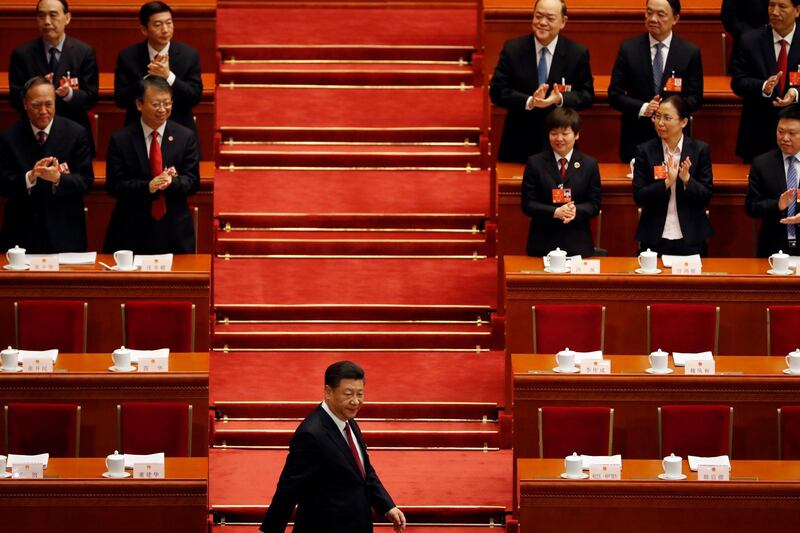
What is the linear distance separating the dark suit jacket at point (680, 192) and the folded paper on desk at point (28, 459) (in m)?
1.92

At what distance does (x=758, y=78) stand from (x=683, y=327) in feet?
3.67

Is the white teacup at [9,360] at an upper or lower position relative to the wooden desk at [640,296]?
lower

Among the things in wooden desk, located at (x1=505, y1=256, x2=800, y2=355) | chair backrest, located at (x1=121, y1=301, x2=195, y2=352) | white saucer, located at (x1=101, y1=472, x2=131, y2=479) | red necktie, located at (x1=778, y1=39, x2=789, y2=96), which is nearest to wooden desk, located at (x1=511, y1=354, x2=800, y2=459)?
wooden desk, located at (x1=505, y1=256, x2=800, y2=355)

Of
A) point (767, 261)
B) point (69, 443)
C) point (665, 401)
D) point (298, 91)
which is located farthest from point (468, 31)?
point (69, 443)

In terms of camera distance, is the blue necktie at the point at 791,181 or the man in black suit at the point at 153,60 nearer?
the blue necktie at the point at 791,181

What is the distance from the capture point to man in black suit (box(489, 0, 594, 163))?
17.3 ft

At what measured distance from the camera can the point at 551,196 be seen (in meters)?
4.75

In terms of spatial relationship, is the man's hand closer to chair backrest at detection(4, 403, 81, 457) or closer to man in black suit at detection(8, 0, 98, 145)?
chair backrest at detection(4, 403, 81, 457)

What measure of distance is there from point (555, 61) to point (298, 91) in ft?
3.20

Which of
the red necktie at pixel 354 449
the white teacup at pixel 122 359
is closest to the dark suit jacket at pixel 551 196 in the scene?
the white teacup at pixel 122 359

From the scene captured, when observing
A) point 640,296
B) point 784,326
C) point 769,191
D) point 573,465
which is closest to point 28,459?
point 573,465

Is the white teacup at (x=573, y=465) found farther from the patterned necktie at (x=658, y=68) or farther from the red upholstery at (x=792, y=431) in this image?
the patterned necktie at (x=658, y=68)

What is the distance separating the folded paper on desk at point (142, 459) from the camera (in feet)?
12.6

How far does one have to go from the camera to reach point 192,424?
421cm
